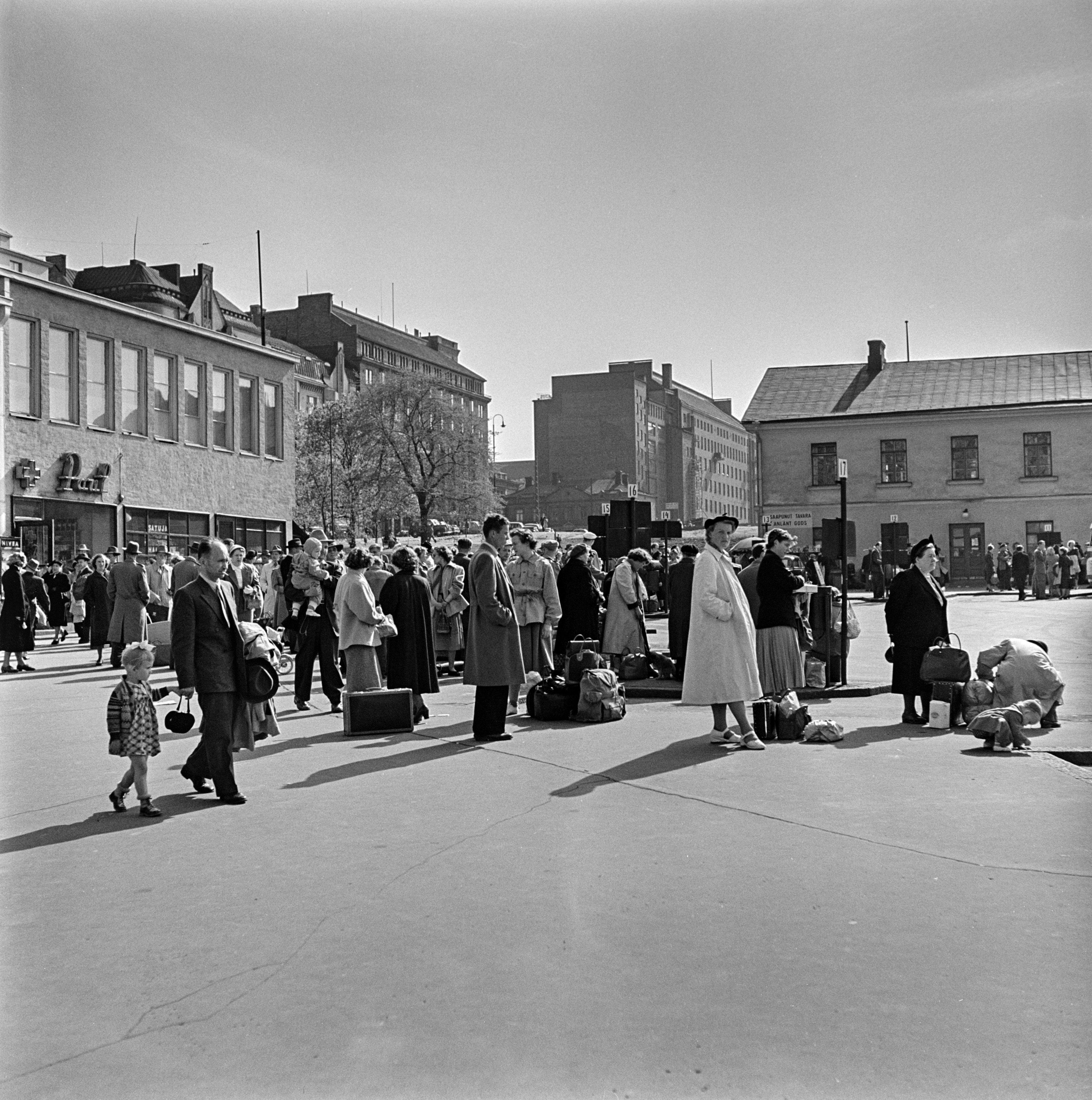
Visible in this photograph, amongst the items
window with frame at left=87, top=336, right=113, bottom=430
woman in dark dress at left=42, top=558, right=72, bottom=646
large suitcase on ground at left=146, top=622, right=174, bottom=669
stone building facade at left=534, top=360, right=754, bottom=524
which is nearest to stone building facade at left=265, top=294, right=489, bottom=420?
stone building facade at left=534, top=360, right=754, bottom=524

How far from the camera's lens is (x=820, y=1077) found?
393cm

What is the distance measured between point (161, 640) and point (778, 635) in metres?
11.2

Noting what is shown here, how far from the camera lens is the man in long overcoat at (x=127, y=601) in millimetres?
19141

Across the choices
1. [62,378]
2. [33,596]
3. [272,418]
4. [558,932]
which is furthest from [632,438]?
[558,932]

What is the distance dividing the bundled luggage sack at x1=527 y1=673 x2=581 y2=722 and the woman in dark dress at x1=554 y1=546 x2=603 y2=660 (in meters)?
3.32

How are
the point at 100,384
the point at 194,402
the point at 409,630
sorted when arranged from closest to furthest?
the point at 409,630 → the point at 100,384 → the point at 194,402

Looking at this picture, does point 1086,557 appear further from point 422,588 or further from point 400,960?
point 400,960

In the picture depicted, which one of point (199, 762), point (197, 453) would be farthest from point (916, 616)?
point (197, 453)

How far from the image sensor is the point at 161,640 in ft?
66.5

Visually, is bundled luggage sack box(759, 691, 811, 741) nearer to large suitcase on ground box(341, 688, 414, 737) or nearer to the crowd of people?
the crowd of people

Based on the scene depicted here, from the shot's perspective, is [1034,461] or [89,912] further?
[1034,461]

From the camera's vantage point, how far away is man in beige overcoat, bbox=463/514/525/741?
11266 mm

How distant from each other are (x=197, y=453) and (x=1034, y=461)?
35253 millimetres

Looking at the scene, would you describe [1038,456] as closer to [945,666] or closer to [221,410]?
[221,410]
